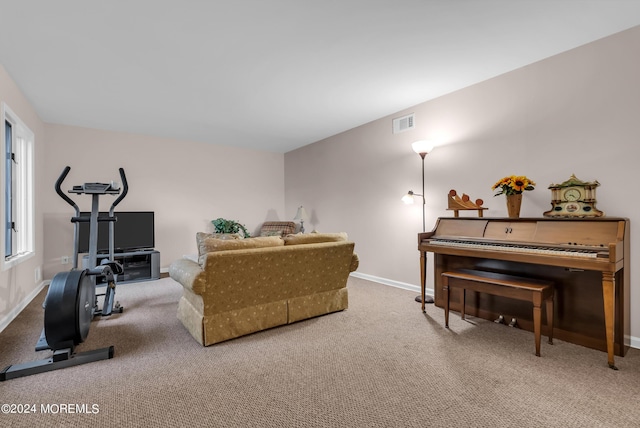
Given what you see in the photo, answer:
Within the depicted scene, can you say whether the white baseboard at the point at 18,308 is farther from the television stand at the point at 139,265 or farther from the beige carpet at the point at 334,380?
the television stand at the point at 139,265

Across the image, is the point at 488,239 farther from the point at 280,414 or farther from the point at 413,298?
the point at 280,414

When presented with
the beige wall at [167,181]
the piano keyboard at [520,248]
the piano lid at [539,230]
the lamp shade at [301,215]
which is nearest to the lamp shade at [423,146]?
the piano lid at [539,230]

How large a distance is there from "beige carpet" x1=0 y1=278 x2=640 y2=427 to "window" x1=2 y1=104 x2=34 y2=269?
3.74 feet

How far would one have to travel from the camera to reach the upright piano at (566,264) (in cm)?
207

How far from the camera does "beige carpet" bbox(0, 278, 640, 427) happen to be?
5.19 ft

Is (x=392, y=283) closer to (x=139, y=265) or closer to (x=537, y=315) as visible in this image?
(x=537, y=315)

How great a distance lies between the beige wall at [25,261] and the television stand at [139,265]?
0.98m

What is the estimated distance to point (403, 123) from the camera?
416 centimetres

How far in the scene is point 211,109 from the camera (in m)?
4.06

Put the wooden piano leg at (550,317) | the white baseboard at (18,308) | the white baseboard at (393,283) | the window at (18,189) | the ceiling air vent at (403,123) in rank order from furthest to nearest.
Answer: the ceiling air vent at (403,123), the white baseboard at (393,283), the window at (18,189), the white baseboard at (18,308), the wooden piano leg at (550,317)

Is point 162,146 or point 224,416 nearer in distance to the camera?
point 224,416

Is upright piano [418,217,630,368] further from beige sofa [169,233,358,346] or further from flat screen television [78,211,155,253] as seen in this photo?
flat screen television [78,211,155,253]

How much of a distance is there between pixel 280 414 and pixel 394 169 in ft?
11.2

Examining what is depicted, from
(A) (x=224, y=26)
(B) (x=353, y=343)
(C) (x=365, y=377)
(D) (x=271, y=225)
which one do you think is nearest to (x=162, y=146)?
(D) (x=271, y=225)
